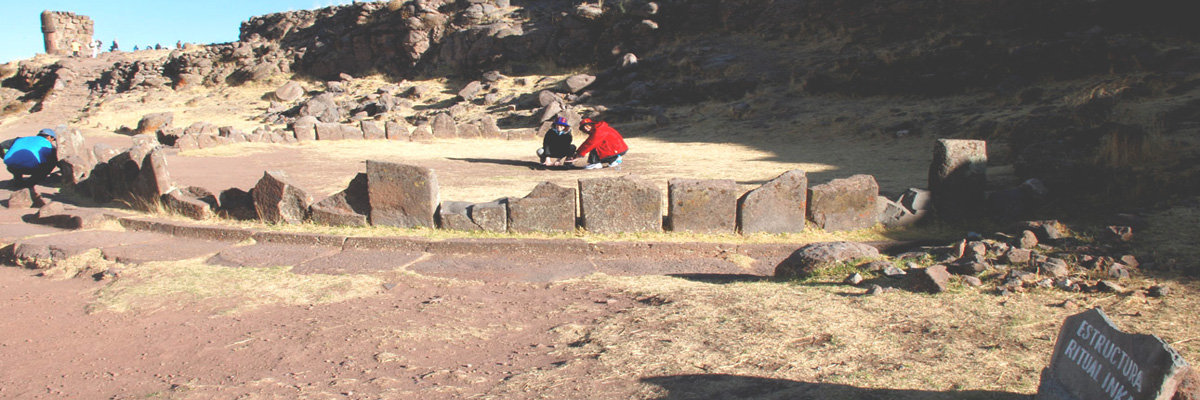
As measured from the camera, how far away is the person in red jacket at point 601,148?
1308 cm

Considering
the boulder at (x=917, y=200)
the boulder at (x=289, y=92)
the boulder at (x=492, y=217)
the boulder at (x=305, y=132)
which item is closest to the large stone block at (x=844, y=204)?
the boulder at (x=917, y=200)

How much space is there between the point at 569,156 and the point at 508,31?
18321 millimetres

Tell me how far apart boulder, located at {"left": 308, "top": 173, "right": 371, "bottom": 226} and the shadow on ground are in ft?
16.1

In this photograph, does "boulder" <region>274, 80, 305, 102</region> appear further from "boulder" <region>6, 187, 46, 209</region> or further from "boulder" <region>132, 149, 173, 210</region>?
"boulder" <region>132, 149, 173, 210</region>

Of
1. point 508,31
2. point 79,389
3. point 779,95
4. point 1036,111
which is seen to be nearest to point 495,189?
A: point 79,389

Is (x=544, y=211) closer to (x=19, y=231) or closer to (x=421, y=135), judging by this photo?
(x=19, y=231)

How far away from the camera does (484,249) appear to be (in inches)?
285

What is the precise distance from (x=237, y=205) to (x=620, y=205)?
4.25 metres

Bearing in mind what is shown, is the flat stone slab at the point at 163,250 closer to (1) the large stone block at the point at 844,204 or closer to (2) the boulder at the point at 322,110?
(1) the large stone block at the point at 844,204

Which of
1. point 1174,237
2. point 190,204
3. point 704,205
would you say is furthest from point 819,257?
point 190,204

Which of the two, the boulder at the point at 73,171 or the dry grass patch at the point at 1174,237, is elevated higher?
the boulder at the point at 73,171

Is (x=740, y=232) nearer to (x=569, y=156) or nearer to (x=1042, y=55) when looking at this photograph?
(x=569, y=156)

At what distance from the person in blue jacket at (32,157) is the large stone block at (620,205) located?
31.3 ft

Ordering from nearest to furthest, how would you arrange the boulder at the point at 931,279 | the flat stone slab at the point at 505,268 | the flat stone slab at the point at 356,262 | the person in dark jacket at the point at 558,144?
1. the boulder at the point at 931,279
2. the flat stone slab at the point at 505,268
3. the flat stone slab at the point at 356,262
4. the person in dark jacket at the point at 558,144
